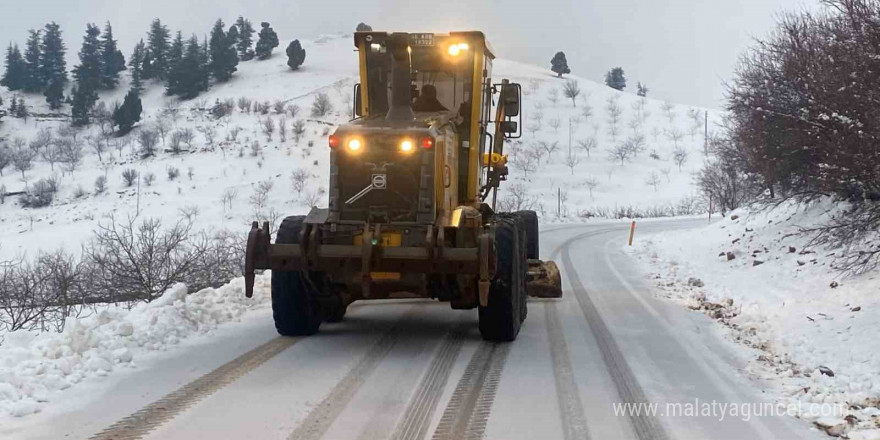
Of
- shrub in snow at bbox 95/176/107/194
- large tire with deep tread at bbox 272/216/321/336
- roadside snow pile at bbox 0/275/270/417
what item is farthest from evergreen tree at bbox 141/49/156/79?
large tire with deep tread at bbox 272/216/321/336

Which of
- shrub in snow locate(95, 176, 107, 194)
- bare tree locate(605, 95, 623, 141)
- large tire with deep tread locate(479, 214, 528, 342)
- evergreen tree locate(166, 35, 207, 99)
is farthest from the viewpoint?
evergreen tree locate(166, 35, 207, 99)

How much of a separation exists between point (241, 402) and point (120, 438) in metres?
1.01

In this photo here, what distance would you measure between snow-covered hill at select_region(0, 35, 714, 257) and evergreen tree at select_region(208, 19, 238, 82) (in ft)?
4.30

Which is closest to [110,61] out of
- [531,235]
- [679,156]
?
[679,156]

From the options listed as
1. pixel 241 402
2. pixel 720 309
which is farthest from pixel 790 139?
pixel 241 402

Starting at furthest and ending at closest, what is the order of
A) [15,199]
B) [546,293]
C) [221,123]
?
1. [221,123]
2. [15,199]
3. [546,293]

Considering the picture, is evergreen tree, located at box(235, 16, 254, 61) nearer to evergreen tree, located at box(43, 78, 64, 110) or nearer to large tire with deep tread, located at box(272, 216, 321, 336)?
evergreen tree, located at box(43, 78, 64, 110)

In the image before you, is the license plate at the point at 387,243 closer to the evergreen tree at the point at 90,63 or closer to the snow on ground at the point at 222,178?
the snow on ground at the point at 222,178

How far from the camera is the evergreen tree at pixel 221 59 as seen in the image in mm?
80562

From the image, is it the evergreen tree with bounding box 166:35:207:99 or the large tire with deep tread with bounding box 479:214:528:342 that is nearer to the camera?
the large tire with deep tread with bounding box 479:214:528:342

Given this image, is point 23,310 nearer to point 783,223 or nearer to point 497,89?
point 497,89

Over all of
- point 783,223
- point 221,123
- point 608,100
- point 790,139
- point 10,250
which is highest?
point 608,100

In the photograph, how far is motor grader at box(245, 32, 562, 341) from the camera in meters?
7.18

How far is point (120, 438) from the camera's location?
4801 millimetres
